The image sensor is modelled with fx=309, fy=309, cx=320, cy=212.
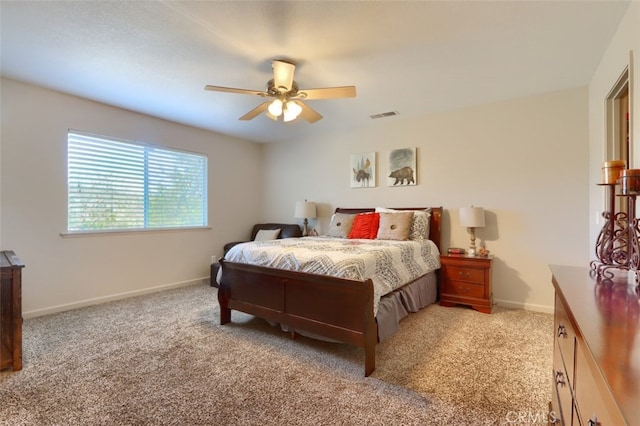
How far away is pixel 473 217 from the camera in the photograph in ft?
11.6

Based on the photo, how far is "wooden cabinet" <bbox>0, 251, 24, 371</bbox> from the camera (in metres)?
Answer: 2.14

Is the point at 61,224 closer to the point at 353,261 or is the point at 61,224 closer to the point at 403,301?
the point at 353,261

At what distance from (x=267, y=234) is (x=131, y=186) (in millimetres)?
2112

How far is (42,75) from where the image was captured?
9.77 ft

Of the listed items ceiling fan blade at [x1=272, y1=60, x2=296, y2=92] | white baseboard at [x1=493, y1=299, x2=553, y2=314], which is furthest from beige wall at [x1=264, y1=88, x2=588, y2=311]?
ceiling fan blade at [x1=272, y1=60, x2=296, y2=92]

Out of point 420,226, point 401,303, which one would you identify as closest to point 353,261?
point 401,303

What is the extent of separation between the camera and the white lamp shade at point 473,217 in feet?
11.6

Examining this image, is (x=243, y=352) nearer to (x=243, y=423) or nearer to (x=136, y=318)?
(x=243, y=423)

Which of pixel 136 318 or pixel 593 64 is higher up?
pixel 593 64

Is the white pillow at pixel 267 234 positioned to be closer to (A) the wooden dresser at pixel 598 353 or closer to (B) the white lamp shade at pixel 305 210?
(B) the white lamp shade at pixel 305 210

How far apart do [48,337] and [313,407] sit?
2.55 meters

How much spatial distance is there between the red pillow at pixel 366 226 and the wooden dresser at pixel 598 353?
2.48 metres

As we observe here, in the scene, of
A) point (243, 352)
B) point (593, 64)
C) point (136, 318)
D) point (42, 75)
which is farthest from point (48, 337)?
point (593, 64)

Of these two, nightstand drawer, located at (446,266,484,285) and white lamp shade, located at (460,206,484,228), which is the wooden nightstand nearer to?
nightstand drawer, located at (446,266,484,285)
